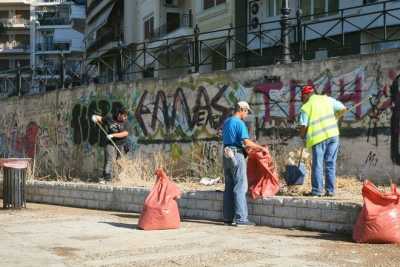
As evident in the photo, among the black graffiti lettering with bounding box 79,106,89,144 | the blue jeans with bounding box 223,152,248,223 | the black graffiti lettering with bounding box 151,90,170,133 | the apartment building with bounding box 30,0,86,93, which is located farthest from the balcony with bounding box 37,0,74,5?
the blue jeans with bounding box 223,152,248,223

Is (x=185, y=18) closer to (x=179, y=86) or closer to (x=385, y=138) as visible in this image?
(x=179, y=86)

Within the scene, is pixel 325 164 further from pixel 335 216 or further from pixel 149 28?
pixel 149 28

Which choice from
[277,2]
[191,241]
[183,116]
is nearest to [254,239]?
[191,241]

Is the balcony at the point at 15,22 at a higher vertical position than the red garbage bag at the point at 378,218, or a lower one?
higher

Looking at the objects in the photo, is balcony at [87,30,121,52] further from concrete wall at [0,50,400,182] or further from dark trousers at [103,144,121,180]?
dark trousers at [103,144,121,180]

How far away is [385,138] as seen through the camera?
1220 cm

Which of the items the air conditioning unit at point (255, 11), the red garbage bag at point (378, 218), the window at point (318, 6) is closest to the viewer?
the red garbage bag at point (378, 218)

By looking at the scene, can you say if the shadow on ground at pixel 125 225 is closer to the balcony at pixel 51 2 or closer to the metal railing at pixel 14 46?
the metal railing at pixel 14 46

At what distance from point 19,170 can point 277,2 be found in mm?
14917

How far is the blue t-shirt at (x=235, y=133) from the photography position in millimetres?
9586

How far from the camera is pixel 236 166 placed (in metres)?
9.55

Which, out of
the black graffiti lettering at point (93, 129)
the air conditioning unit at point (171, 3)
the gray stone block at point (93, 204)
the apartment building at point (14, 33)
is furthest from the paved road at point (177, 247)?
the apartment building at point (14, 33)

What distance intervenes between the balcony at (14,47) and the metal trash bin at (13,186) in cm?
8194

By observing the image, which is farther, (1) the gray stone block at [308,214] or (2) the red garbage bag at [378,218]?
(1) the gray stone block at [308,214]
